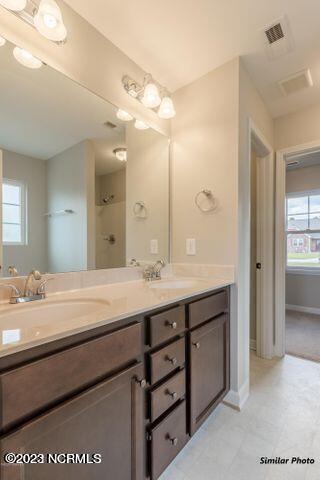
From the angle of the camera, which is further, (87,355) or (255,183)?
(255,183)

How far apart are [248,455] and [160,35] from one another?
8.37 ft

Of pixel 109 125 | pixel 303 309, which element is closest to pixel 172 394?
pixel 109 125

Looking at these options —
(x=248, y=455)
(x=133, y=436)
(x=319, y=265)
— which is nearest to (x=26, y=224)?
(x=133, y=436)

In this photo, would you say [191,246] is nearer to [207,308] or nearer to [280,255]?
[207,308]

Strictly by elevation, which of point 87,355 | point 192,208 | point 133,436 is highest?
point 192,208

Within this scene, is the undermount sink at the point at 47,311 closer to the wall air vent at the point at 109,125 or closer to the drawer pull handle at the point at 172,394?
the drawer pull handle at the point at 172,394

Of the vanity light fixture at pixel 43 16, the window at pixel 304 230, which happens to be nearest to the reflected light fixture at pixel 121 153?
the vanity light fixture at pixel 43 16

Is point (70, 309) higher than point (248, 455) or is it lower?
higher

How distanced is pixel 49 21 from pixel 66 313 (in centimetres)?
136

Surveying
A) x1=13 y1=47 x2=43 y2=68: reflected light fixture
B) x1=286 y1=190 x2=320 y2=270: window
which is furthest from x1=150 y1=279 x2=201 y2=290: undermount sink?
x1=286 y1=190 x2=320 y2=270: window

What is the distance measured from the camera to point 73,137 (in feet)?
4.62

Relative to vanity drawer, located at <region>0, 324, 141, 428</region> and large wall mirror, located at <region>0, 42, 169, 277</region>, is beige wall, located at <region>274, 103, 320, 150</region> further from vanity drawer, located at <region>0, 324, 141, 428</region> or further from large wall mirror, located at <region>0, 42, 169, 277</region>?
vanity drawer, located at <region>0, 324, 141, 428</region>

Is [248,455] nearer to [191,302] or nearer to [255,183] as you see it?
[191,302]

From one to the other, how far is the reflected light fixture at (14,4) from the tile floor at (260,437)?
231 cm
